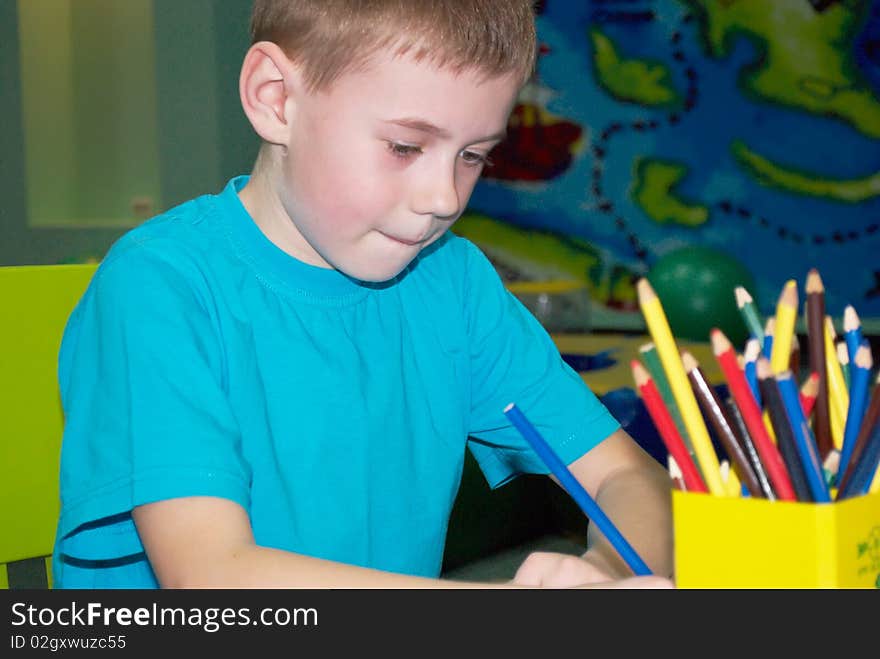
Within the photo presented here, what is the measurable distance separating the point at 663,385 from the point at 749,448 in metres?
0.06

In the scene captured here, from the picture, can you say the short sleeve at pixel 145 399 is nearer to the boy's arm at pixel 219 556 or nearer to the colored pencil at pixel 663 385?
the boy's arm at pixel 219 556

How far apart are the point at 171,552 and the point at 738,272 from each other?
118 inches

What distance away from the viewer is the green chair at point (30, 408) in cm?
86

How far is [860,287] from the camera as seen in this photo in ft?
14.8

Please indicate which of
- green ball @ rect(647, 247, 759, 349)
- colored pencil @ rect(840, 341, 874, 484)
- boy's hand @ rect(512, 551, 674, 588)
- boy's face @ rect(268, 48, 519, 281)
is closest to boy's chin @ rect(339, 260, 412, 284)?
boy's face @ rect(268, 48, 519, 281)

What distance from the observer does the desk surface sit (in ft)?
6.97

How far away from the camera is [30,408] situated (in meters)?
0.87

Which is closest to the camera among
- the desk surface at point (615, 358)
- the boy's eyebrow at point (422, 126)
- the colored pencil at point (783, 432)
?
the colored pencil at point (783, 432)

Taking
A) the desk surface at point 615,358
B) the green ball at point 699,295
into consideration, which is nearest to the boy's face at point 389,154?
the desk surface at point 615,358

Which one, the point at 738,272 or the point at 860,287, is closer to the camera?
the point at 738,272

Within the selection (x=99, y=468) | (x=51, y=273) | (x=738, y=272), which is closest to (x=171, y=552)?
(x=99, y=468)

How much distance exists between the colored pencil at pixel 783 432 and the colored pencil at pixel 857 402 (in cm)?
4

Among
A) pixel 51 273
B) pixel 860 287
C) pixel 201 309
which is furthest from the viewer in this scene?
pixel 860 287
